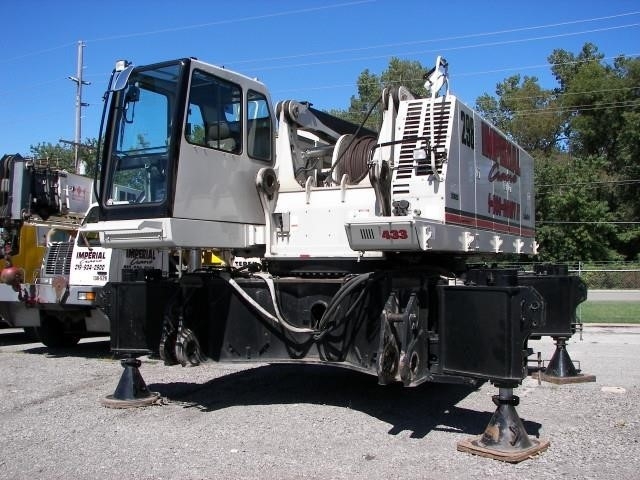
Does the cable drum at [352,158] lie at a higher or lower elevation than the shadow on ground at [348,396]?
higher

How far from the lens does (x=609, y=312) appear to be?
19.4 meters

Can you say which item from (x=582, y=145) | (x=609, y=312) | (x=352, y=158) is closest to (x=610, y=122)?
(x=582, y=145)

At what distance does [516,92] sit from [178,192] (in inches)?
2180

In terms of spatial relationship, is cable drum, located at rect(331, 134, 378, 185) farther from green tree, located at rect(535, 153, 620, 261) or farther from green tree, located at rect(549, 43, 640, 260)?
green tree, located at rect(549, 43, 640, 260)

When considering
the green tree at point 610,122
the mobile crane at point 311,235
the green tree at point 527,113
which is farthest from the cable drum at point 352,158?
the green tree at point 527,113

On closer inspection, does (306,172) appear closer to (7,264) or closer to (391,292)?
(391,292)

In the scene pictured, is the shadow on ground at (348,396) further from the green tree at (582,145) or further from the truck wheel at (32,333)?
the green tree at (582,145)

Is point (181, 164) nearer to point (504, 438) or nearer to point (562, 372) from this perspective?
point (504, 438)

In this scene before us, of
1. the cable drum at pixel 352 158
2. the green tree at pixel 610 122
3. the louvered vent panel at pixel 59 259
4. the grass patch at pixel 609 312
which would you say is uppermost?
the green tree at pixel 610 122

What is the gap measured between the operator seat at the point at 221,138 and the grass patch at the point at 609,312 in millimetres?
10710

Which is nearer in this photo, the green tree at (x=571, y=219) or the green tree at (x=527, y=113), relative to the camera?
the green tree at (x=571, y=219)

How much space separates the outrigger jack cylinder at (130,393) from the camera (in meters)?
7.03

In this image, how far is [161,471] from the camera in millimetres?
4973

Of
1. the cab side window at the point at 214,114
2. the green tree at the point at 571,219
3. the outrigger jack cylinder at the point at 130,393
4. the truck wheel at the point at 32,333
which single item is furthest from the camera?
the green tree at the point at 571,219
